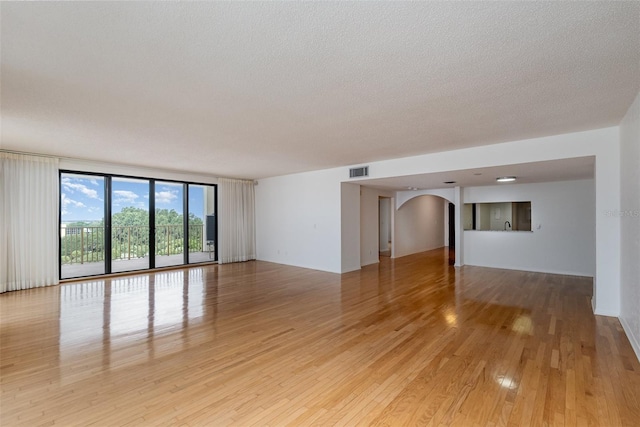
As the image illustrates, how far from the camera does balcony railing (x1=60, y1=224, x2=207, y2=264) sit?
22.4 feet

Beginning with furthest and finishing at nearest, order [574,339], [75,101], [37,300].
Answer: [37,300], [574,339], [75,101]

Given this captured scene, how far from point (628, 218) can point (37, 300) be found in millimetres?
8343

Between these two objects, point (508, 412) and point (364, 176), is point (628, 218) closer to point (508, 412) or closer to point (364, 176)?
point (508, 412)

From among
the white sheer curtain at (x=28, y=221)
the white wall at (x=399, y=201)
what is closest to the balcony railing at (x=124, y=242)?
the white sheer curtain at (x=28, y=221)

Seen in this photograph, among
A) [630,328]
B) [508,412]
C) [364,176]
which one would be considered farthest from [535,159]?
[508,412]

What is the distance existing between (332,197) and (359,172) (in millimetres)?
1020

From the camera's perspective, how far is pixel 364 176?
6.45 meters

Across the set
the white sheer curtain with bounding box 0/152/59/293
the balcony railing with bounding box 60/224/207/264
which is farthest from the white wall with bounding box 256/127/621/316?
the white sheer curtain with bounding box 0/152/59/293

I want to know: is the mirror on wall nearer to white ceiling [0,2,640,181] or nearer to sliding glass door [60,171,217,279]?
white ceiling [0,2,640,181]

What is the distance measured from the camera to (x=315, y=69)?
2.33 meters

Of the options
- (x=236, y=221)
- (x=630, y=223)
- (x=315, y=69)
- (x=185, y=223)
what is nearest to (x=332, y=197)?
(x=236, y=221)

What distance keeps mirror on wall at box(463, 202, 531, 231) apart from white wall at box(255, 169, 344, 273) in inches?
158

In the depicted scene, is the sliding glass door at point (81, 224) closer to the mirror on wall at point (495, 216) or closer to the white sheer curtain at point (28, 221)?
the white sheer curtain at point (28, 221)

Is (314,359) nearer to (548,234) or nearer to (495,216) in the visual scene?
(548,234)
